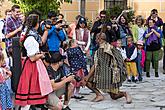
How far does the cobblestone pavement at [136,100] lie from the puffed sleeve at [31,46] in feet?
7.03

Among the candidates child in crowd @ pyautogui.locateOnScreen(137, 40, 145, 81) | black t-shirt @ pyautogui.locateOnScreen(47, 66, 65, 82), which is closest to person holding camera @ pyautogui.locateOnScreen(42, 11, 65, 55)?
black t-shirt @ pyautogui.locateOnScreen(47, 66, 65, 82)

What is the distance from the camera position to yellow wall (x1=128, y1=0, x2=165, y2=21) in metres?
16.3

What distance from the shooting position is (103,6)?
1689 centimetres

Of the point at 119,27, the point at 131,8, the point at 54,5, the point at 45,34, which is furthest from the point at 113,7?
the point at 45,34

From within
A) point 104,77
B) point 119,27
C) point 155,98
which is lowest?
point 155,98

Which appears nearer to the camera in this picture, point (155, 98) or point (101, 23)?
point (155, 98)

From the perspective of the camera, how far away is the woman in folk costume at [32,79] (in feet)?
20.9

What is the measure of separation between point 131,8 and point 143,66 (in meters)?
4.58

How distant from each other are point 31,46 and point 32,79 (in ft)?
1.56

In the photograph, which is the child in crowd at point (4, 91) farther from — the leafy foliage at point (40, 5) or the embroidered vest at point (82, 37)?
the leafy foliage at point (40, 5)

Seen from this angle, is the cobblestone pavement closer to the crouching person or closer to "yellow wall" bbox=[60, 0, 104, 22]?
the crouching person

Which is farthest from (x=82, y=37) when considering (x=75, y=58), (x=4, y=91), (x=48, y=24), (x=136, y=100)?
(x=4, y=91)

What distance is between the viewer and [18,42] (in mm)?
6645

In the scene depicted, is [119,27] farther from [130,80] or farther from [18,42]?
[18,42]
